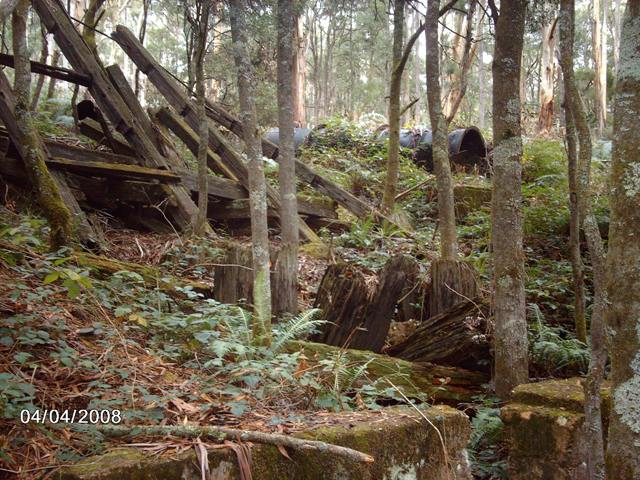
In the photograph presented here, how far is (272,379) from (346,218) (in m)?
7.07

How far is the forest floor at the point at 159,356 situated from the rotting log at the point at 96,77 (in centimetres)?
193

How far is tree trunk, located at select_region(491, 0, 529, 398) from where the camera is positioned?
13.3ft

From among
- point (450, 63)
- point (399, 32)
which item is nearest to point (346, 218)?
point (399, 32)

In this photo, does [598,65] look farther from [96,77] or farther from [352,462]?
[352,462]

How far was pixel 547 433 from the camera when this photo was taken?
321 cm

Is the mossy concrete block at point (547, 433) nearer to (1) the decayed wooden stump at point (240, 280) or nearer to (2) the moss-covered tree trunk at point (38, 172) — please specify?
(1) the decayed wooden stump at point (240, 280)

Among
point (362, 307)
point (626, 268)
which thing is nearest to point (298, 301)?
point (362, 307)

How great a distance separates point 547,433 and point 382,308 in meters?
1.88

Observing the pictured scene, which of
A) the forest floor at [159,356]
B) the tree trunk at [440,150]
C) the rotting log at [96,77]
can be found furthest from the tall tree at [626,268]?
the rotting log at [96,77]

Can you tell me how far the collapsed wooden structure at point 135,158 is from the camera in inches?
283

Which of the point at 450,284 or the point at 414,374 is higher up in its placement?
the point at 450,284

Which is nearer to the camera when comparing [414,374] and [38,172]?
[414,374]

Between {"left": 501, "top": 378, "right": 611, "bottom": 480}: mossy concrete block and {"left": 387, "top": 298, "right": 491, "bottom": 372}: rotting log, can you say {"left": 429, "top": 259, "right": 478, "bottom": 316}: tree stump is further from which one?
{"left": 501, "top": 378, "right": 611, "bottom": 480}: mossy concrete block
